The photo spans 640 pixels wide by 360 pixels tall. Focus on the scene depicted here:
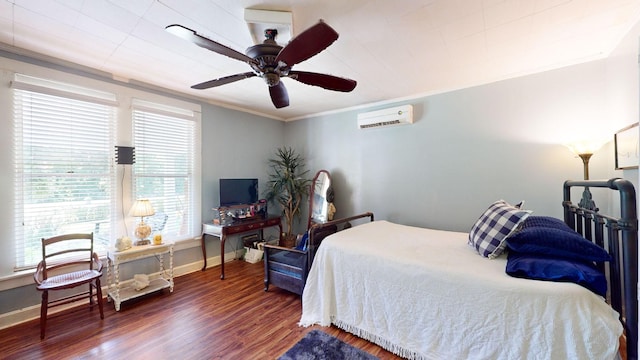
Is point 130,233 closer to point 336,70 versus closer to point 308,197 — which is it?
point 308,197

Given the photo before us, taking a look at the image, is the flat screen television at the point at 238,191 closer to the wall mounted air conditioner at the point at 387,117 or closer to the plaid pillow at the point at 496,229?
the wall mounted air conditioner at the point at 387,117

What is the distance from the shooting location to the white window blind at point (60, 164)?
2.25 metres

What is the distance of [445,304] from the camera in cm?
163

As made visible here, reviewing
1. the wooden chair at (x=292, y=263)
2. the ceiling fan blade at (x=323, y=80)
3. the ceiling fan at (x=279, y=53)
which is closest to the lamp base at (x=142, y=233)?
the wooden chair at (x=292, y=263)

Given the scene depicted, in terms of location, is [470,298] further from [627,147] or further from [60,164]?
[60,164]

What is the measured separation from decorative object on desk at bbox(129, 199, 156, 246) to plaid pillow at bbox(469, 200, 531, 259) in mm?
3190

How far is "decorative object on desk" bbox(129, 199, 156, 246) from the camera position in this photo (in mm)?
2705

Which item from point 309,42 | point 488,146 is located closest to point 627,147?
point 488,146

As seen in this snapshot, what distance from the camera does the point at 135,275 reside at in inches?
112

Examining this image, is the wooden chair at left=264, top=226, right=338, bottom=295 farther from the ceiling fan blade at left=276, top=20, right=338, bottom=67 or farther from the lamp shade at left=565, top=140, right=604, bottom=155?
the lamp shade at left=565, top=140, right=604, bottom=155

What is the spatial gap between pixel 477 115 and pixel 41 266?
15.0 feet

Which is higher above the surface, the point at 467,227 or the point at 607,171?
the point at 607,171

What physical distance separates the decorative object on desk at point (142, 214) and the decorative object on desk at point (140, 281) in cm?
37

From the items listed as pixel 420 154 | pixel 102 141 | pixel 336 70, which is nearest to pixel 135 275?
pixel 102 141
